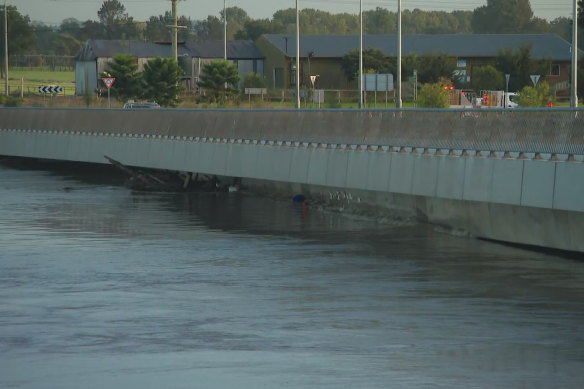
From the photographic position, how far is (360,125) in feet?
116

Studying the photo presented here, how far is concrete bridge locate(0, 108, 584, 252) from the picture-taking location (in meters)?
26.8

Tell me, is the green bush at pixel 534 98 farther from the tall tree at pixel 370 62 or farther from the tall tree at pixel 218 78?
the tall tree at pixel 370 62

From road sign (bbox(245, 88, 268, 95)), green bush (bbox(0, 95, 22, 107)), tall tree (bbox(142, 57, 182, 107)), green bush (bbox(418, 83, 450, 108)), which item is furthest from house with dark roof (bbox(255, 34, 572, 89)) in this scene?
green bush (bbox(418, 83, 450, 108))

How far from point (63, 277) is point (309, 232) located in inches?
349

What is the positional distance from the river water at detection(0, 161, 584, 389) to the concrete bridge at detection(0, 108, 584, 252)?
2.51 ft

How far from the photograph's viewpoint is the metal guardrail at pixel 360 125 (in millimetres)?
27641

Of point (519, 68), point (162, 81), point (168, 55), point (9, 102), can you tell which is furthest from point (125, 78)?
point (168, 55)

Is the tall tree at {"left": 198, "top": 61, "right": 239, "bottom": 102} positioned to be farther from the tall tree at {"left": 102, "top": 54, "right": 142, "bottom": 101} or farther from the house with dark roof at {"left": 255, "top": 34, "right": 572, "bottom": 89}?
the house with dark roof at {"left": 255, "top": 34, "right": 572, "bottom": 89}

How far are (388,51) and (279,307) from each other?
99935mm

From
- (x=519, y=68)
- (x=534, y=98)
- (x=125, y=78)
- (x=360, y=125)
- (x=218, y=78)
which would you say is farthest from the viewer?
(x=519, y=68)

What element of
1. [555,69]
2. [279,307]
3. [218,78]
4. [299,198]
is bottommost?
[279,307]

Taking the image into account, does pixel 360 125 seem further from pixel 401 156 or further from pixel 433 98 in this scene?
pixel 433 98

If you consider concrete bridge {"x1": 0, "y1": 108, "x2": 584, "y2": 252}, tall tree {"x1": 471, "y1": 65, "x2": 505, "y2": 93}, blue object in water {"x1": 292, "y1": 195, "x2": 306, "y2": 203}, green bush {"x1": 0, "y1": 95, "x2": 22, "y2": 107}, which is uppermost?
tall tree {"x1": 471, "y1": 65, "x2": 505, "y2": 93}

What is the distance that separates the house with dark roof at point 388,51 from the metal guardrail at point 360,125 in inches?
2601
